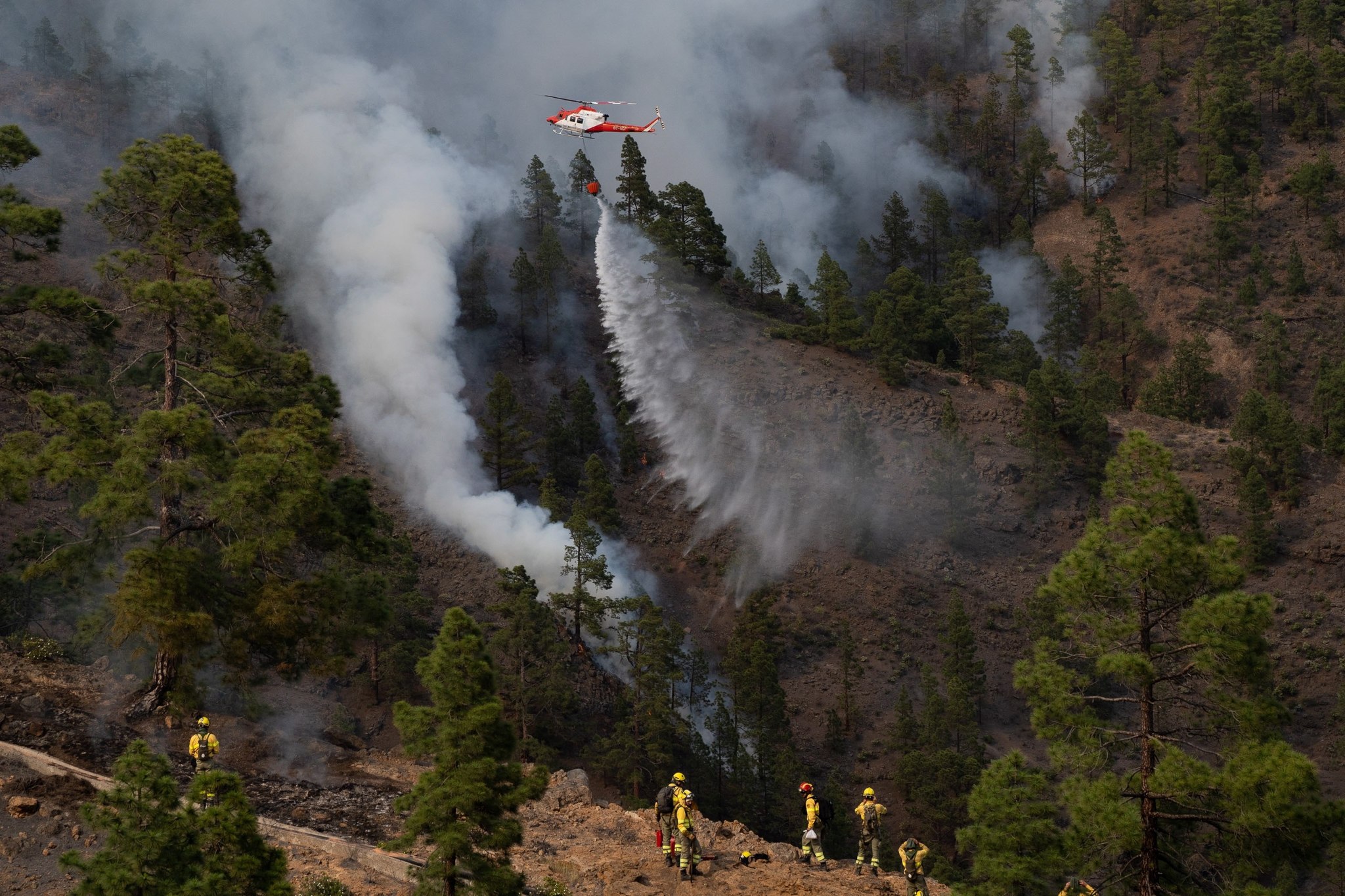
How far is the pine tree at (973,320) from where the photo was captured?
83.9 meters

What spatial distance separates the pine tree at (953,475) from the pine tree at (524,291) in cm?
2578

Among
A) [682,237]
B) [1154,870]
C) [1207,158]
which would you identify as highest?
[1207,158]

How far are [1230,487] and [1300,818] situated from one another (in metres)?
57.9

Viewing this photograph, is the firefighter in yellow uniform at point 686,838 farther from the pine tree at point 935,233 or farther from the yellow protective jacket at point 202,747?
the pine tree at point 935,233

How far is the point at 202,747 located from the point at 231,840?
10.6 metres

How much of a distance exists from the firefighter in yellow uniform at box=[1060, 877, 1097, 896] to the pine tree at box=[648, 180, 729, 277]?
6802 centimetres

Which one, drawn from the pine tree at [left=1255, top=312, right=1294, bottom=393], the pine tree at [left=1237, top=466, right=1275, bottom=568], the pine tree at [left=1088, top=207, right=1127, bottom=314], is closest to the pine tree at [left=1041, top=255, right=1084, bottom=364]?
the pine tree at [left=1088, top=207, right=1127, bottom=314]

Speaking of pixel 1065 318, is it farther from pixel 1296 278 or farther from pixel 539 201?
pixel 539 201

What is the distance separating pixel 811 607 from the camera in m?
66.8

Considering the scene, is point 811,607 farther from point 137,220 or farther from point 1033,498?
point 137,220

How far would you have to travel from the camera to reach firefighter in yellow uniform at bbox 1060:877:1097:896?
21000 millimetres

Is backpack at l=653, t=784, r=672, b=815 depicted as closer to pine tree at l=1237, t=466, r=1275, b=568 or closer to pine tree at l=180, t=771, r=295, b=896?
pine tree at l=180, t=771, r=295, b=896

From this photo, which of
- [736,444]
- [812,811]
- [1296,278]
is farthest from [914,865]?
[1296,278]

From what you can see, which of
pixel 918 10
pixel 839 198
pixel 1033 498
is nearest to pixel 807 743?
pixel 1033 498
